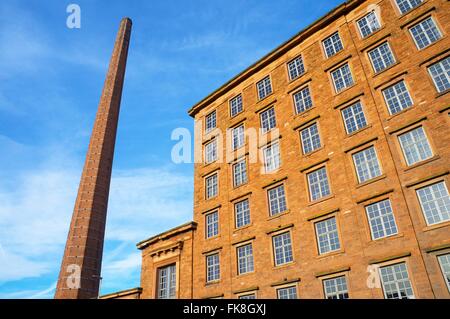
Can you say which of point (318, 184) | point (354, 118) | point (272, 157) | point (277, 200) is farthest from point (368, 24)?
point (277, 200)

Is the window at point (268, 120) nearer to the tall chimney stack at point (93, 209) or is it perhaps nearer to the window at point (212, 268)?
the window at point (212, 268)

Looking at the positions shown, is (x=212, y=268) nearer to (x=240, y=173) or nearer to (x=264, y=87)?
(x=240, y=173)

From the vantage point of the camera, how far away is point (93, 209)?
65000mm

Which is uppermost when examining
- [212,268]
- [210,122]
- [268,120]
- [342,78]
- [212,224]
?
[210,122]

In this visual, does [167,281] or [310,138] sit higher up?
[310,138]

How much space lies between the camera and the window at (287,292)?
20.8 metres

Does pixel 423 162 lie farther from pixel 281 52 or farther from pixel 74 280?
pixel 74 280

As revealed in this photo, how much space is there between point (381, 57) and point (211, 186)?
15710 millimetres

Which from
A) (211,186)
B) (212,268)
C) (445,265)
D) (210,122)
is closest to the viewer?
(445,265)

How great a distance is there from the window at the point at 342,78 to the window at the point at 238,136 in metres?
8.23

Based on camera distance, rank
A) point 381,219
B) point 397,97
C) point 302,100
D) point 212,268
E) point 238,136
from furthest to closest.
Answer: point 238,136 → point 302,100 → point 212,268 → point 397,97 → point 381,219

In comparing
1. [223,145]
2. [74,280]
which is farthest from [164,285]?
[74,280]

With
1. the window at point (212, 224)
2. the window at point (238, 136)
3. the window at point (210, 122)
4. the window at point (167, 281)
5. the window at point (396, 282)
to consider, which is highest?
the window at point (210, 122)

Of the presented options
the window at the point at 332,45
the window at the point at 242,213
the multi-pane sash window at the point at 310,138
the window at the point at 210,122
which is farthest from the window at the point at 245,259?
the window at the point at 332,45
